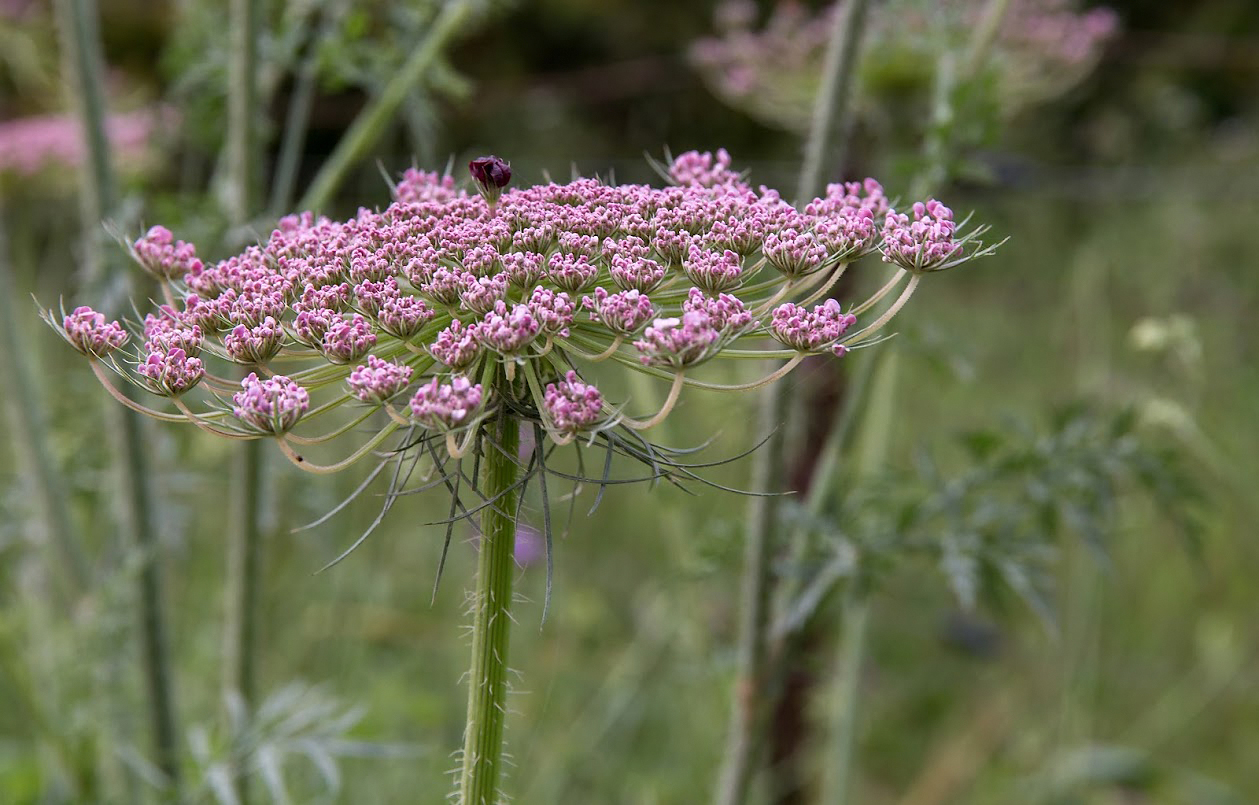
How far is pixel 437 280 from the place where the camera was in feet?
4.36

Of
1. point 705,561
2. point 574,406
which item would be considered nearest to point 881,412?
point 705,561

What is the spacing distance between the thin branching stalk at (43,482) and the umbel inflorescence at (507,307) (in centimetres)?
148

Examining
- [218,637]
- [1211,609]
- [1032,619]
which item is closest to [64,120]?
[218,637]

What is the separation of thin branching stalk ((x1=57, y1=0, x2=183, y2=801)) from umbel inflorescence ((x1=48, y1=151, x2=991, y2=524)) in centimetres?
114

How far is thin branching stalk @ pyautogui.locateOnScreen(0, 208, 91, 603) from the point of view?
2732 mm

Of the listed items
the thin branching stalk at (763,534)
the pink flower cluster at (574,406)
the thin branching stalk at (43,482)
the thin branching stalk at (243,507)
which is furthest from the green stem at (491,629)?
the thin branching stalk at (43,482)

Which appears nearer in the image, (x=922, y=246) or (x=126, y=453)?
(x=922, y=246)

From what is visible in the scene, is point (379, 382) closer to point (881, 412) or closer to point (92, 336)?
point (92, 336)

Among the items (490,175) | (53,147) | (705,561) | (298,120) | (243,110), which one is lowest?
(705,561)

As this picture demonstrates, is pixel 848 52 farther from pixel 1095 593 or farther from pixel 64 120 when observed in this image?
pixel 64 120

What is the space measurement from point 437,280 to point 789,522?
1.15m

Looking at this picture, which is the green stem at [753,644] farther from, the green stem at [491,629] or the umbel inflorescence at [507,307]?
the green stem at [491,629]

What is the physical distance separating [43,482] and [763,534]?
1816 millimetres

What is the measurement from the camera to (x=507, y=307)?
4.44ft
